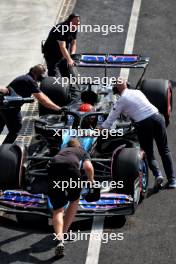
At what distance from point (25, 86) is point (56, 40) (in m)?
2.15

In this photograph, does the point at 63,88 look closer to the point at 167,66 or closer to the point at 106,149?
the point at 106,149

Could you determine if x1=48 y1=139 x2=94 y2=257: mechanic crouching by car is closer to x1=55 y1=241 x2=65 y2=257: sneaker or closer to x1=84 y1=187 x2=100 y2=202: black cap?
x1=55 y1=241 x2=65 y2=257: sneaker

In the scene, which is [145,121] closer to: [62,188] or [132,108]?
[132,108]

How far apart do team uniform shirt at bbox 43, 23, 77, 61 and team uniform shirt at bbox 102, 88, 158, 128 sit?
3.12 meters

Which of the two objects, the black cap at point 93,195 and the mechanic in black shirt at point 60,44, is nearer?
the black cap at point 93,195

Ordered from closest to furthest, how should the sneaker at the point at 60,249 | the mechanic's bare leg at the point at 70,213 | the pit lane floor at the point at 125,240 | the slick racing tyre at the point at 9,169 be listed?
the sneaker at the point at 60,249
the pit lane floor at the point at 125,240
the mechanic's bare leg at the point at 70,213
the slick racing tyre at the point at 9,169

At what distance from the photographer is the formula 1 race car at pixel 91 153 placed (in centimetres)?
1118

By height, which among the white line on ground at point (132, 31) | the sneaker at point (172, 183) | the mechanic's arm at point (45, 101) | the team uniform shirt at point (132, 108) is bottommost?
the white line on ground at point (132, 31)

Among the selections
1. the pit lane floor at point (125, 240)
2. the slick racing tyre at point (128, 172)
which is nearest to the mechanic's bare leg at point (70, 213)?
the pit lane floor at point (125, 240)

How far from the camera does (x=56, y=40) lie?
15.0m

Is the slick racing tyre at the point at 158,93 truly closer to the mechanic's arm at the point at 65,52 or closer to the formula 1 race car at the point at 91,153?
the formula 1 race car at the point at 91,153

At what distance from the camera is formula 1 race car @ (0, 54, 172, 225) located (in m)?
11.2

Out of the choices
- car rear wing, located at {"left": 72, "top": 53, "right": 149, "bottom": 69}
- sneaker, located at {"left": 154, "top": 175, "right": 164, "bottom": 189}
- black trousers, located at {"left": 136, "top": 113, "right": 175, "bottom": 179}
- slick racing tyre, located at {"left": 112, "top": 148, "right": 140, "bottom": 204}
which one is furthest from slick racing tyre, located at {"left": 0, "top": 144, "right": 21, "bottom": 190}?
car rear wing, located at {"left": 72, "top": 53, "right": 149, "bottom": 69}

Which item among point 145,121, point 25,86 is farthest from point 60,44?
point 145,121
